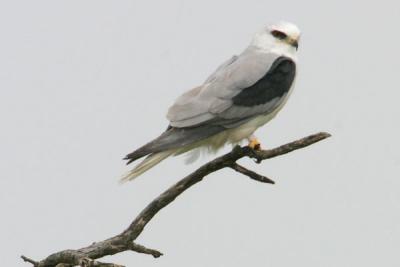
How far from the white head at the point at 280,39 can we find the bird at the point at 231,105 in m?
0.11

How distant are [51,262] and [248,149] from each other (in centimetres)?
183

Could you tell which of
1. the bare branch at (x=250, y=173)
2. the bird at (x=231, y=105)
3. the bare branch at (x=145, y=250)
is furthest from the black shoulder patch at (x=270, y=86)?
the bare branch at (x=145, y=250)

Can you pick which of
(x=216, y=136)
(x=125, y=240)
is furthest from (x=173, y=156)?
(x=125, y=240)

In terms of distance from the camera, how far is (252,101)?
343 inches

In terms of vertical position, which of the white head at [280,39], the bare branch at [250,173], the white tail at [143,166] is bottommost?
the bare branch at [250,173]

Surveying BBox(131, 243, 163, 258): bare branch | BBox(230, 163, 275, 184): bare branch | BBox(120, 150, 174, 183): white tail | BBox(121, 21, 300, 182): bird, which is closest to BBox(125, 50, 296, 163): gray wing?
BBox(121, 21, 300, 182): bird

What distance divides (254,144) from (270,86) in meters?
0.58

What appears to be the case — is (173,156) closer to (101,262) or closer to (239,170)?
(239,170)

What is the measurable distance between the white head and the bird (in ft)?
0.37

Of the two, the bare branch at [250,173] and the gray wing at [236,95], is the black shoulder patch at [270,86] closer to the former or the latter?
the gray wing at [236,95]

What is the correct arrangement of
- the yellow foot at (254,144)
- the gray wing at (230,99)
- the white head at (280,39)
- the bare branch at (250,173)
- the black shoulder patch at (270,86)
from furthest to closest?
the white head at (280,39), the black shoulder patch at (270,86), the gray wing at (230,99), the yellow foot at (254,144), the bare branch at (250,173)

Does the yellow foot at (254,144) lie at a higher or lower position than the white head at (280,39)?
lower

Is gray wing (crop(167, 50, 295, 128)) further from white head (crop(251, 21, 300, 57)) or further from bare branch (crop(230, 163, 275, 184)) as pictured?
bare branch (crop(230, 163, 275, 184))

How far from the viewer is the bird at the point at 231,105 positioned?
28.1 ft
